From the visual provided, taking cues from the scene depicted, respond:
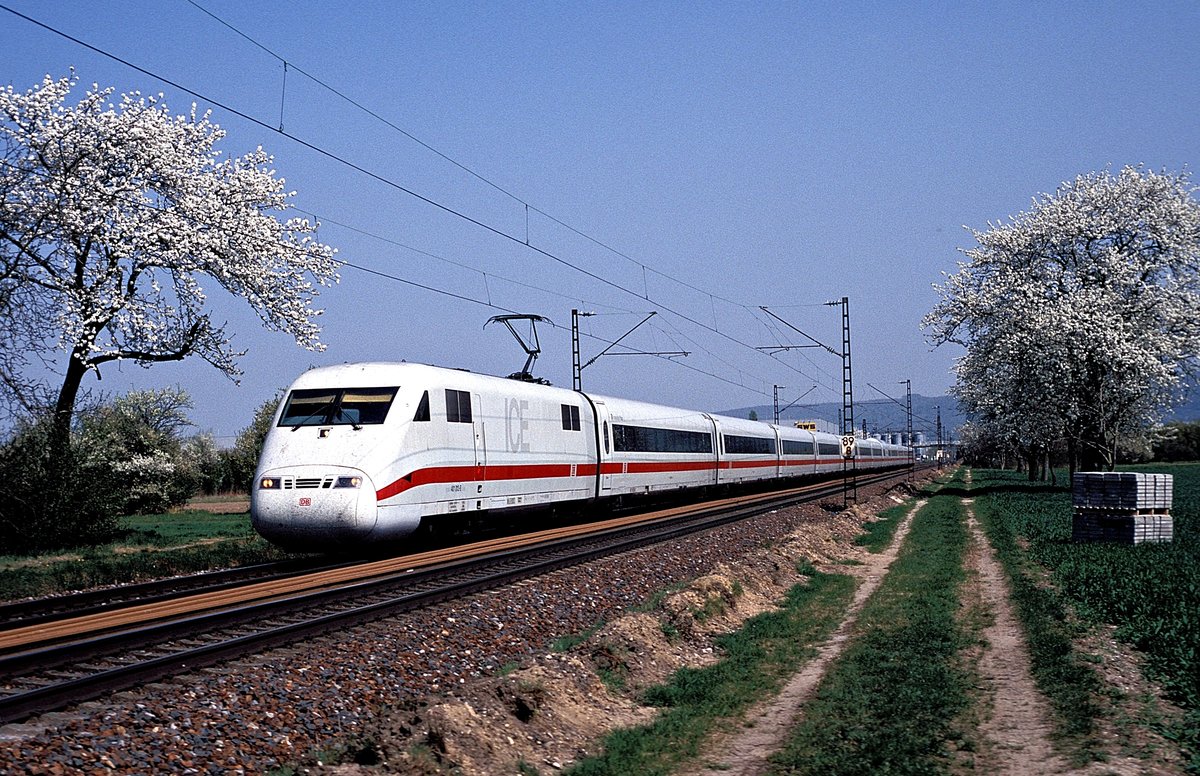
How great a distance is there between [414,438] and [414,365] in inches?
80.9

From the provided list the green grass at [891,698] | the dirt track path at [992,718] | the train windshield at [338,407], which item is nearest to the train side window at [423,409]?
the train windshield at [338,407]

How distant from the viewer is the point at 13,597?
1612 centimetres

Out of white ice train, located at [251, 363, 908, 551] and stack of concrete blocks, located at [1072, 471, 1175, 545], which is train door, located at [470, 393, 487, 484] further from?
stack of concrete blocks, located at [1072, 471, 1175, 545]

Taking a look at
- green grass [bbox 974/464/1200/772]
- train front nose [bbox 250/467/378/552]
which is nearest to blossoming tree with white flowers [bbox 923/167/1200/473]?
green grass [bbox 974/464/1200/772]

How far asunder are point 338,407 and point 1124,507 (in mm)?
17065

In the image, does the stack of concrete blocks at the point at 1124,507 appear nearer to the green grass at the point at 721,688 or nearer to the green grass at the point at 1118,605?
the green grass at the point at 1118,605

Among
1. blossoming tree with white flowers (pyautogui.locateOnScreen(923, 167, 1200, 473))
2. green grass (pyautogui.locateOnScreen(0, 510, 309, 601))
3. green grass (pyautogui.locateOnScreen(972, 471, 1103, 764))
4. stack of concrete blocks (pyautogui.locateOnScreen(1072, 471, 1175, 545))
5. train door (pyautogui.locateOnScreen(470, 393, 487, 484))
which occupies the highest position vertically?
blossoming tree with white flowers (pyautogui.locateOnScreen(923, 167, 1200, 473))

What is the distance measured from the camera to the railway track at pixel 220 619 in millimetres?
9406

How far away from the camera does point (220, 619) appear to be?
1219 cm

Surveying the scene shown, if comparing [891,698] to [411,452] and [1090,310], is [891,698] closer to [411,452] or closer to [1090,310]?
[411,452]

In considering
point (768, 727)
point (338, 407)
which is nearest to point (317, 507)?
point (338, 407)

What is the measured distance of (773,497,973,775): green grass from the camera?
7.85m

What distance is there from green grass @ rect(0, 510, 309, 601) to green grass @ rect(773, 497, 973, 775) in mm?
12315

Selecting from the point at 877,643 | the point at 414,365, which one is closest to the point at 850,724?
the point at 877,643
